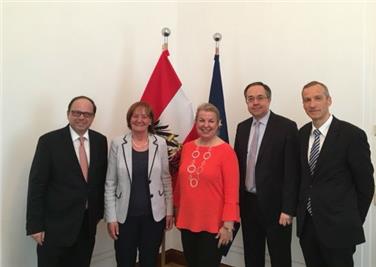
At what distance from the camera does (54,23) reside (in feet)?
8.29

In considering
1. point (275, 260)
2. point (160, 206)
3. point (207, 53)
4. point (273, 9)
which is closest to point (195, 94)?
point (207, 53)

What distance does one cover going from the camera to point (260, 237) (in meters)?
2.40

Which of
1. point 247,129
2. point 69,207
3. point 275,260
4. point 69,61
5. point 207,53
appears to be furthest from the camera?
point 207,53

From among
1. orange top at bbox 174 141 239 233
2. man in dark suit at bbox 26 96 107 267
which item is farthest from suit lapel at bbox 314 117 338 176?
man in dark suit at bbox 26 96 107 267

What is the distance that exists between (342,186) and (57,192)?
1658mm

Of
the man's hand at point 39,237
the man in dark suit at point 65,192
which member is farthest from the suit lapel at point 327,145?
the man's hand at point 39,237

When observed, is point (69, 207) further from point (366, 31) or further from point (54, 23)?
point (366, 31)

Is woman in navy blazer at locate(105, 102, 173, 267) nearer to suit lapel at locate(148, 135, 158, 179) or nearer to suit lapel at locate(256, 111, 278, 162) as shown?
suit lapel at locate(148, 135, 158, 179)

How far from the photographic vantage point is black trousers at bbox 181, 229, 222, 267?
2.04m

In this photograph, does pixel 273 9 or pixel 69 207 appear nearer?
pixel 69 207

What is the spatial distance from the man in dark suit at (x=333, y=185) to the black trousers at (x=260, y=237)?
0.33m

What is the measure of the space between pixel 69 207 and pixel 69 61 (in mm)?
1181

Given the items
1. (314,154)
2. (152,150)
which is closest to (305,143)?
(314,154)

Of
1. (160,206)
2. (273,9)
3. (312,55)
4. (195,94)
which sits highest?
(273,9)
